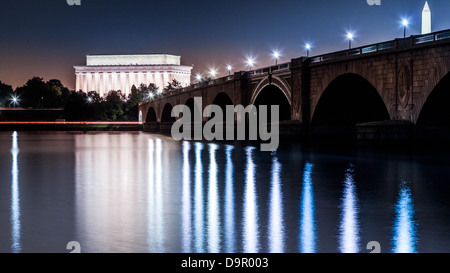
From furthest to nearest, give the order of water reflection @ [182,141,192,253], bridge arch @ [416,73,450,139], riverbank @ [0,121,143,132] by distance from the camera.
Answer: riverbank @ [0,121,143,132]
bridge arch @ [416,73,450,139]
water reflection @ [182,141,192,253]

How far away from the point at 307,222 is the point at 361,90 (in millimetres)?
48742

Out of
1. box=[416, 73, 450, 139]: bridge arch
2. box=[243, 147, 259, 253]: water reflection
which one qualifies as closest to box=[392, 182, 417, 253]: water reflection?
box=[243, 147, 259, 253]: water reflection

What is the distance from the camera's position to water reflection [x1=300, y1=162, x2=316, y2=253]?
1243 cm

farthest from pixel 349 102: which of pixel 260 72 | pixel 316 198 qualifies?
pixel 316 198

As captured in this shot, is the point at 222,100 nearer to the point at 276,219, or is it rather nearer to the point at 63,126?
the point at 63,126

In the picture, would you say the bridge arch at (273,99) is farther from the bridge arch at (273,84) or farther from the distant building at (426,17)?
the distant building at (426,17)

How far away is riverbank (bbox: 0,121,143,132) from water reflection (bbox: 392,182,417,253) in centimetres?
14743

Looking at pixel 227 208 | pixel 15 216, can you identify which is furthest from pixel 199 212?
pixel 15 216

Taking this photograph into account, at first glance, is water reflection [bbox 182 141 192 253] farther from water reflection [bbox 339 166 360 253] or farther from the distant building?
the distant building

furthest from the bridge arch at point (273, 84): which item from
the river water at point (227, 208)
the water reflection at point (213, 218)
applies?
the water reflection at point (213, 218)

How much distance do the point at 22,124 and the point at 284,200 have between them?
494 ft

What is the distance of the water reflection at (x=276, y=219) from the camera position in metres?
12.5

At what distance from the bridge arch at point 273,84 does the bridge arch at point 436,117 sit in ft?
74.1

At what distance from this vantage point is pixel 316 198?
20.1 m
